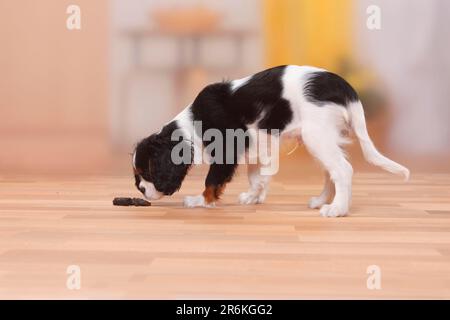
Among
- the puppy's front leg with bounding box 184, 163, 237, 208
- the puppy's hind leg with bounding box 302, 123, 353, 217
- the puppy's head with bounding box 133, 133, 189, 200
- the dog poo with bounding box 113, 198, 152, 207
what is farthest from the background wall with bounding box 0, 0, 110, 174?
the puppy's hind leg with bounding box 302, 123, 353, 217

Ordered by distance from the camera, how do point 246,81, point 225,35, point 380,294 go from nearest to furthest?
point 380,294
point 246,81
point 225,35

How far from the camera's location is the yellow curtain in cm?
425

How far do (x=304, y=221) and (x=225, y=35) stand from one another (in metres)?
2.30

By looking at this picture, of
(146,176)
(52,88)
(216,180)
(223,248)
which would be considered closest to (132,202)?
(146,176)

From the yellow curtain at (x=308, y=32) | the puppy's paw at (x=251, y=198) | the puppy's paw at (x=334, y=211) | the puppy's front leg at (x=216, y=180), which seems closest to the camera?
the puppy's paw at (x=334, y=211)

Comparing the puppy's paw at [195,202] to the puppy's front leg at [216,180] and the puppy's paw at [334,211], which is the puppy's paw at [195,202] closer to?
the puppy's front leg at [216,180]

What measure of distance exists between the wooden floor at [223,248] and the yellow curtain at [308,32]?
149 cm

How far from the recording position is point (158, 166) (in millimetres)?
2648

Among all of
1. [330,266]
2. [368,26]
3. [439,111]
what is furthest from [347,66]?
[330,266]

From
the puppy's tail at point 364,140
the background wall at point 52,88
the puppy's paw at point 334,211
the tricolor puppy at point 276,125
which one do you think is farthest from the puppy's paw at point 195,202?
the background wall at point 52,88

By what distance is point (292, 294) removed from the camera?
52.3 inches

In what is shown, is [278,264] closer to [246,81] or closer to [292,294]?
[292,294]

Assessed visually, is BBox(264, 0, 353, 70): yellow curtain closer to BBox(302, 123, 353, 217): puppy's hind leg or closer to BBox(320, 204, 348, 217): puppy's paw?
BBox(302, 123, 353, 217): puppy's hind leg

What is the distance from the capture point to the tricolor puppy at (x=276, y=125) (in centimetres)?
246
